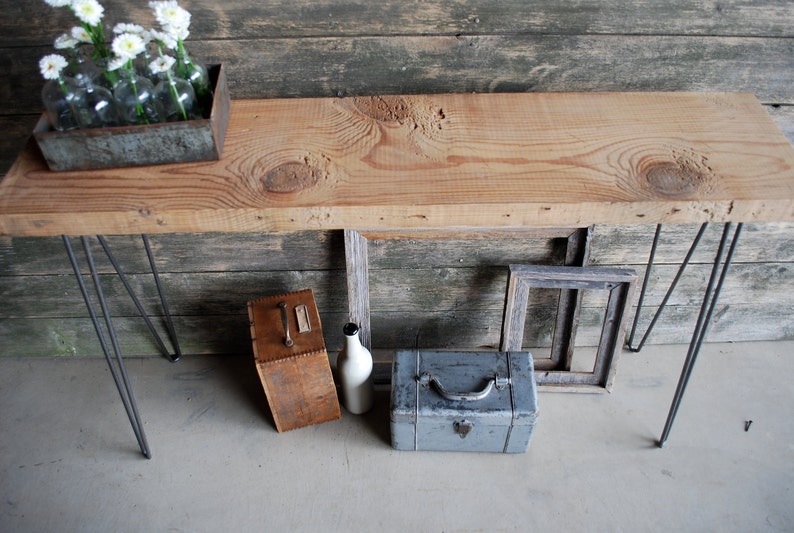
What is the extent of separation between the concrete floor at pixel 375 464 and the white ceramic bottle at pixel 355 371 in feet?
0.29

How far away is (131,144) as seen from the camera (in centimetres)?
130

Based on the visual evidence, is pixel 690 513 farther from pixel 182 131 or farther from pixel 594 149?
pixel 182 131

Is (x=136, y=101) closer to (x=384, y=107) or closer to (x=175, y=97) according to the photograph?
(x=175, y=97)

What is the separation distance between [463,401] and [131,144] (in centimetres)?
107

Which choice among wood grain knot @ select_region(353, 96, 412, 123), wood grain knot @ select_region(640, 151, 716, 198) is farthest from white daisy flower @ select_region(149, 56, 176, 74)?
wood grain knot @ select_region(640, 151, 716, 198)

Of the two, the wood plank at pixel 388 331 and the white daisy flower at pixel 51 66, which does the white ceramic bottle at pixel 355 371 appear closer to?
the wood plank at pixel 388 331

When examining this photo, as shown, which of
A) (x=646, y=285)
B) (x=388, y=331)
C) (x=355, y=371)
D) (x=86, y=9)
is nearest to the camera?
(x=86, y=9)

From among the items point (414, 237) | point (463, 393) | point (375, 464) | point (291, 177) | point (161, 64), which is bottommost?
point (375, 464)

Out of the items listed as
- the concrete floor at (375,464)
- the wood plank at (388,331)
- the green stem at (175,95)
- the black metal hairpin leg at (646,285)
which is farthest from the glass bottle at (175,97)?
the black metal hairpin leg at (646,285)

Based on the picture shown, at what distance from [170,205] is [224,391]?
0.99 meters

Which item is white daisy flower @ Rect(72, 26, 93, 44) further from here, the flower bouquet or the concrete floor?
the concrete floor

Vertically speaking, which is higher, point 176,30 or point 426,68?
point 176,30

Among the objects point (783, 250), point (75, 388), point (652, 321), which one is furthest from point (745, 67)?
point (75, 388)

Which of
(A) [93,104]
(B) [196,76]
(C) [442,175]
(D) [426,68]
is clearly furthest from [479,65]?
(A) [93,104]
